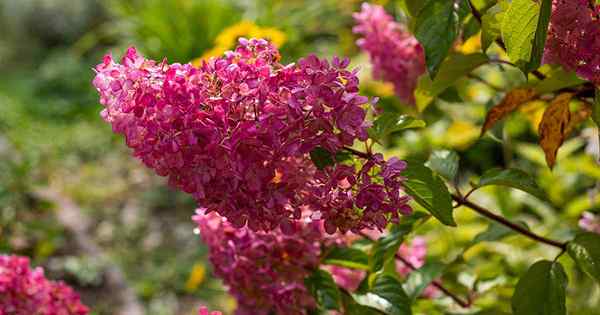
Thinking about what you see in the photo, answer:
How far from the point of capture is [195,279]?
301 cm

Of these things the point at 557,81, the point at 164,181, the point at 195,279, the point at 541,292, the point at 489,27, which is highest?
the point at 164,181

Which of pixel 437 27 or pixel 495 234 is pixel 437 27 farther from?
pixel 495 234

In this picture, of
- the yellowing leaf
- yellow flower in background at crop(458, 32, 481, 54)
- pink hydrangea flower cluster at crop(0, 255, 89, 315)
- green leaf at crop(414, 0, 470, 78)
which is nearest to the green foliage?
green leaf at crop(414, 0, 470, 78)

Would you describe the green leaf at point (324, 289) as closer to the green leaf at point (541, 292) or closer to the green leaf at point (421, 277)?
the green leaf at point (421, 277)

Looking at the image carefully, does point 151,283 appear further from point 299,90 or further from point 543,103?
point 299,90

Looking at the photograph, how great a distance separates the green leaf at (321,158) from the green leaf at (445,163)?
1.06 ft

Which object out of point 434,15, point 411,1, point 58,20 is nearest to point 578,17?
point 434,15

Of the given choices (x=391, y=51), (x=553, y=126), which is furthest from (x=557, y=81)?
(x=391, y=51)

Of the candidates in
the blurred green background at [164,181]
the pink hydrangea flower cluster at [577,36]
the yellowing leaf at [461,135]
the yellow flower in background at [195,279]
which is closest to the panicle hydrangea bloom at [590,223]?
the blurred green background at [164,181]

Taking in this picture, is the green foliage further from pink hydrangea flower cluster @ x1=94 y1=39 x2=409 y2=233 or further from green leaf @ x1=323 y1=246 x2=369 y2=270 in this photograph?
green leaf @ x1=323 y1=246 x2=369 y2=270

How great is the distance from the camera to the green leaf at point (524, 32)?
0.92 m

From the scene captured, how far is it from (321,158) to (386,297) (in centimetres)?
36

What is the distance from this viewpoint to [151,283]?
10.4ft

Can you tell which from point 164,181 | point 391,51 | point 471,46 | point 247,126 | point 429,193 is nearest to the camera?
point 247,126
